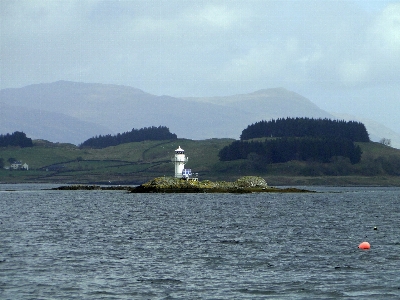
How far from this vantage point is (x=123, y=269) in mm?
40250

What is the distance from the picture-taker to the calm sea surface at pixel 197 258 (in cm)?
3459

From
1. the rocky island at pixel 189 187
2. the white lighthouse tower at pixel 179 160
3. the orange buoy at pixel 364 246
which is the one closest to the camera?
the orange buoy at pixel 364 246

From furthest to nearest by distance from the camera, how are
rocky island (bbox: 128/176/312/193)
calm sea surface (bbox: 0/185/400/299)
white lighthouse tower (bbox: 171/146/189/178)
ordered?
1. rocky island (bbox: 128/176/312/193)
2. white lighthouse tower (bbox: 171/146/189/178)
3. calm sea surface (bbox: 0/185/400/299)

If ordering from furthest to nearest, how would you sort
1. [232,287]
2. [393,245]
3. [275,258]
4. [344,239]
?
[344,239], [393,245], [275,258], [232,287]

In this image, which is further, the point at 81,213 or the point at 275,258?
the point at 81,213

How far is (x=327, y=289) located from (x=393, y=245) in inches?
781

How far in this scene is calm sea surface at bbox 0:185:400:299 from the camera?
34.6m

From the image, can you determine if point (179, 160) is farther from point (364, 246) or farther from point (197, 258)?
point (197, 258)

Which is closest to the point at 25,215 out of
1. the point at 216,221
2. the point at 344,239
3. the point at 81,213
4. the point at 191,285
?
the point at 81,213

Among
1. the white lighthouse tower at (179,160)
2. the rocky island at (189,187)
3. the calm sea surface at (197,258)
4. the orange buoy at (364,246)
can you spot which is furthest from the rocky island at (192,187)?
the orange buoy at (364,246)

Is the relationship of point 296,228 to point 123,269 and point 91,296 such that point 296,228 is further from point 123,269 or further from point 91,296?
point 91,296

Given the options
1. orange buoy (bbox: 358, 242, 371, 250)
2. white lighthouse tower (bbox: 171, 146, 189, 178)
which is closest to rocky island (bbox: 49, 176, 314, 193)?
white lighthouse tower (bbox: 171, 146, 189, 178)

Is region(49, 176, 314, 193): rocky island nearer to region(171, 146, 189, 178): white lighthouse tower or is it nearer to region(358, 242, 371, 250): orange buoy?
region(171, 146, 189, 178): white lighthouse tower

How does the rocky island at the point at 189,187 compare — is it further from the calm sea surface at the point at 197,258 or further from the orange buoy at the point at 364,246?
the orange buoy at the point at 364,246
